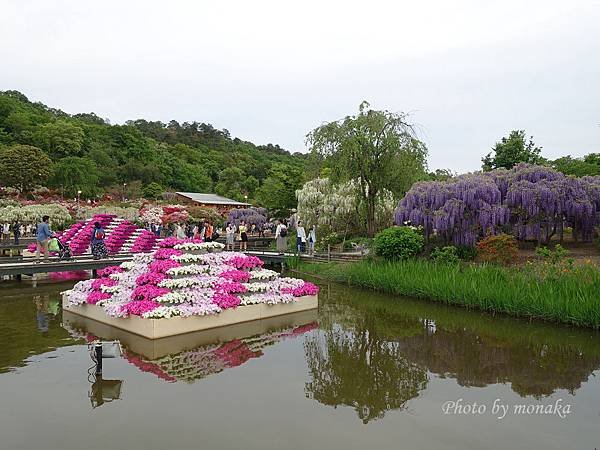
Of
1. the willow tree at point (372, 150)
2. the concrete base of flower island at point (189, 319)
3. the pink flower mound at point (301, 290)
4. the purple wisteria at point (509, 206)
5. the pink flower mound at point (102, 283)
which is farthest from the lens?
the willow tree at point (372, 150)

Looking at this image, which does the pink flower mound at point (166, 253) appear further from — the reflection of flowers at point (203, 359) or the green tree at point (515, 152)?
the green tree at point (515, 152)

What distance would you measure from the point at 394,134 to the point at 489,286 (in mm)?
7756

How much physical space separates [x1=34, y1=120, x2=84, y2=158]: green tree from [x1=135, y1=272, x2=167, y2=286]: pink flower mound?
4320 centimetres

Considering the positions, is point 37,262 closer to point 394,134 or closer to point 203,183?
point 394,134

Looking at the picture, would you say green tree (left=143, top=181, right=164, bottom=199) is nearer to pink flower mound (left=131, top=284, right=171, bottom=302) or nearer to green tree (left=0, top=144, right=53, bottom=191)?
green tree (left=0, top=144, right=53, bottom=191)

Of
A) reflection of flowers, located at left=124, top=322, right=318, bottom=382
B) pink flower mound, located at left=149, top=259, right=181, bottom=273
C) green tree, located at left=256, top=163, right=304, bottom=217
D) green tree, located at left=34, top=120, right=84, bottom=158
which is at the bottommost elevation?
reflection of flowers, located at left=124, top=322, right=318, bottom=382

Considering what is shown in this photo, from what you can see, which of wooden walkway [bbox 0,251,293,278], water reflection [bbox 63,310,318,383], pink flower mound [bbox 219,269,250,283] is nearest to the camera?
water reflection [bbox 63,310,318,383]

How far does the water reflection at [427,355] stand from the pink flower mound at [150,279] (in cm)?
270

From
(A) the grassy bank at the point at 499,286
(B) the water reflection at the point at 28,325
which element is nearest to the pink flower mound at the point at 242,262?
(B) the water reflection at the point at 28,325

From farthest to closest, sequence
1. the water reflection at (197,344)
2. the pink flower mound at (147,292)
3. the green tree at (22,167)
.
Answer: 1. the green tree at (22,167)
2. the pink flower mound at (147,292)
3. the water reflection at (197,344)

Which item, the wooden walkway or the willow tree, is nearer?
the wooden walkway

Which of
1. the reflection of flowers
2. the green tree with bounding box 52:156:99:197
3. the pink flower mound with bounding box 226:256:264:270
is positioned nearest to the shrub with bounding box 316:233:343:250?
the pink flower mound with bounding box 226:256:264:270

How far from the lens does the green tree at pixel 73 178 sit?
41156 mm

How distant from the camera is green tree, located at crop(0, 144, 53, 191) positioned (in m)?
36.1
